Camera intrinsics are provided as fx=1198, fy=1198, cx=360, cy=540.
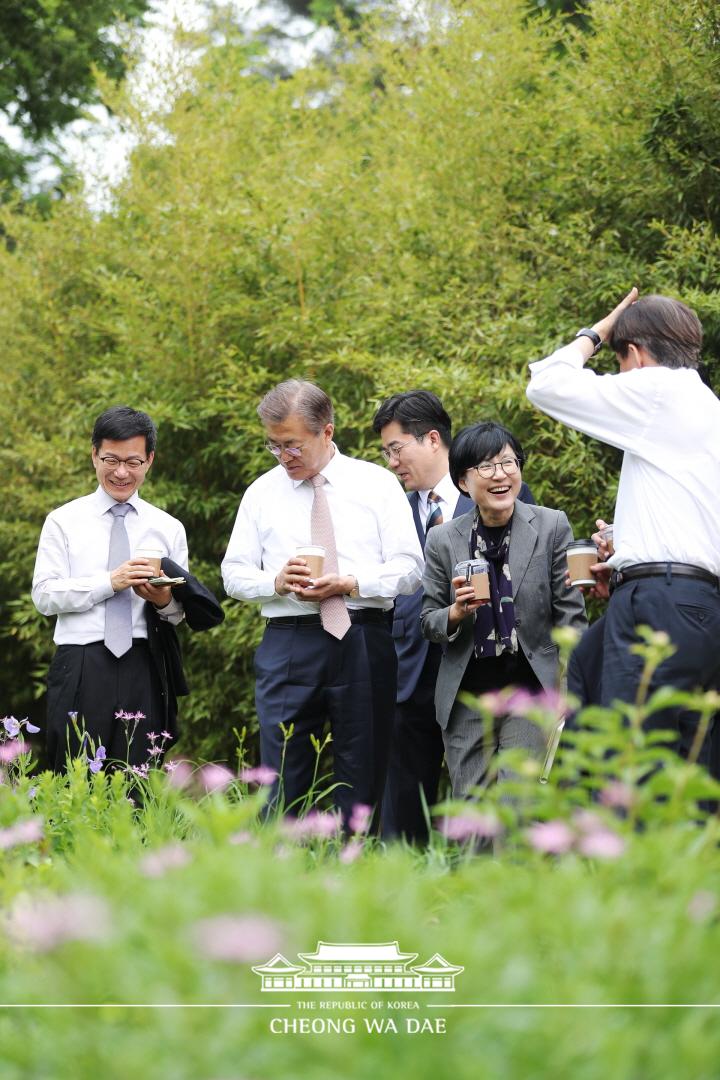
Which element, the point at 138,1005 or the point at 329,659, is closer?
the point at 138,1005

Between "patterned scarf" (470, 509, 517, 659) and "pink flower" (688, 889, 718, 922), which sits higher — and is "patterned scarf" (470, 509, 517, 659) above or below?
above

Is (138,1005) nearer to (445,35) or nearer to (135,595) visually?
(135,595)

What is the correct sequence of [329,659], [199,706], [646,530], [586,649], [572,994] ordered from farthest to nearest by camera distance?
1. [199,706]
2. [329,659]
3. [586,649]
4. [646,530]
5. [572,994]

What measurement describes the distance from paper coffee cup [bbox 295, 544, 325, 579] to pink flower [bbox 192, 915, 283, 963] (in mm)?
2314

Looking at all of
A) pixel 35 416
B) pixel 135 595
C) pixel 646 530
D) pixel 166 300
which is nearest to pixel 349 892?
pixel 646 530

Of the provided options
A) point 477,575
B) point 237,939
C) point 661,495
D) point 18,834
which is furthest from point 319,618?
point 237,939

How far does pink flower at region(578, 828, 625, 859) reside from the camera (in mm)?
1633

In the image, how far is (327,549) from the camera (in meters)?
4.06

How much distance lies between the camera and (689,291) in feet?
18.0

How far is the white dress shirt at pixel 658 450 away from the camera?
293 centimetres

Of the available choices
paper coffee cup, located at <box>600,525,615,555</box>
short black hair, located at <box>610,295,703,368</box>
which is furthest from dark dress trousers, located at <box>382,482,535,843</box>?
short black hair, located at <box>610,295,703,368</box>

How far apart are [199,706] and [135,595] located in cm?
257

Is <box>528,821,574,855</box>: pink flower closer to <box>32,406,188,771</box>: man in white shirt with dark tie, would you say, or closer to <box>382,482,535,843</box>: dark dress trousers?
<box>32,406,188,771</box>: man in white shirt with dark tie

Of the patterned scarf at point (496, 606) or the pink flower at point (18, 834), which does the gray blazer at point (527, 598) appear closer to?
the patterned scarf at point (496, 606)
